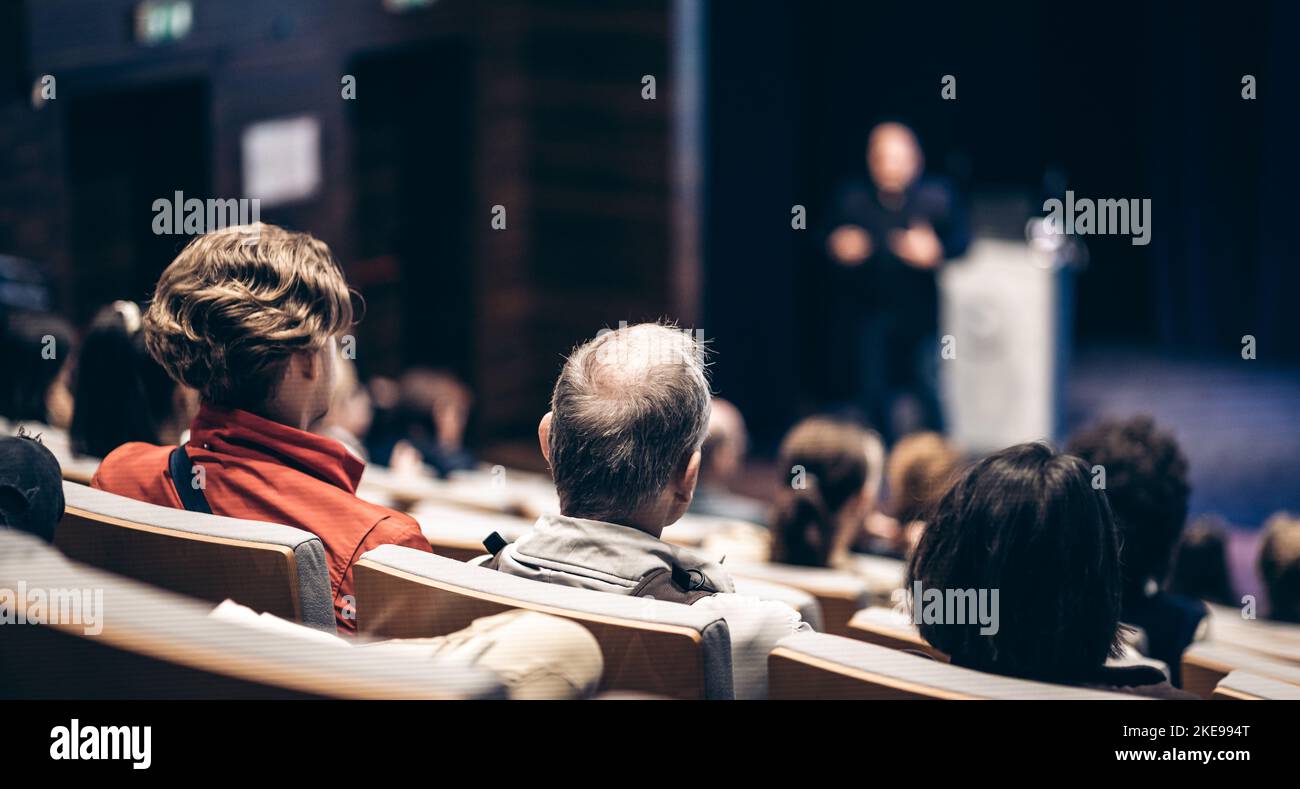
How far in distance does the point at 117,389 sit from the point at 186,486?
52 cm

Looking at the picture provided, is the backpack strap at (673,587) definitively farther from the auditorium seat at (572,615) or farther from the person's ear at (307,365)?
the person's ear at (307,365)

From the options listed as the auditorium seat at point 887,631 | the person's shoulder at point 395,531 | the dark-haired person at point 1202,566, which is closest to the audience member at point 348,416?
the person's shoulder at point 395,531

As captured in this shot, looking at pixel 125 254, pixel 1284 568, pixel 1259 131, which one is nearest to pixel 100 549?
pixel 1284 568

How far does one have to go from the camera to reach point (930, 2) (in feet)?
23.2

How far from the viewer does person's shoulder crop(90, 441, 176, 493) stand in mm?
1927

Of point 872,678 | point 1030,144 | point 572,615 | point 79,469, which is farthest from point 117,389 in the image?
point 1030,144

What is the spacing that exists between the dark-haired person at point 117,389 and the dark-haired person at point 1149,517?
56.2 inches

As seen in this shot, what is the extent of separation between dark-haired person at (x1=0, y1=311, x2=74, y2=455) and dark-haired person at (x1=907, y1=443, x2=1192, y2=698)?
1878 mm

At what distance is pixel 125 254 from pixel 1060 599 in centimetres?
405

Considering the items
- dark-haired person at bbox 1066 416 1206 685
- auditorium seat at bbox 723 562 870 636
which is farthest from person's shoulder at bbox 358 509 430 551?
dark-haired person at bbox 1066 416 1206 685

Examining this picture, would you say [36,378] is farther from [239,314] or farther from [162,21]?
[162,21]

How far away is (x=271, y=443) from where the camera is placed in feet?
6.08

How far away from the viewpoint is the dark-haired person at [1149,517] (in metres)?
2.17
